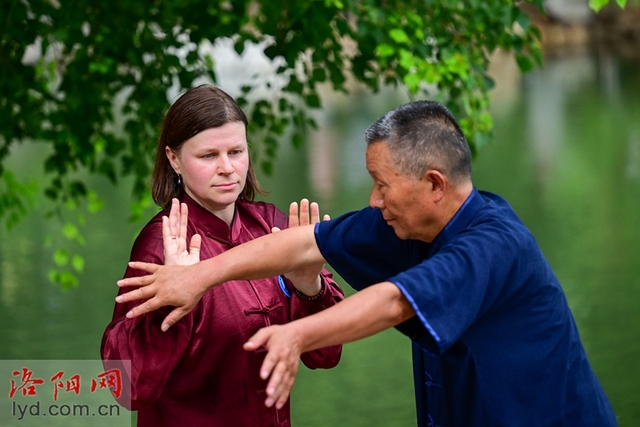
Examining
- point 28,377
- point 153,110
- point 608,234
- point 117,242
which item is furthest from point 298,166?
point 28,377

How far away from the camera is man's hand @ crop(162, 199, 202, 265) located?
8.51 ft

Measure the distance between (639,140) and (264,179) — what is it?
6603 millimetres

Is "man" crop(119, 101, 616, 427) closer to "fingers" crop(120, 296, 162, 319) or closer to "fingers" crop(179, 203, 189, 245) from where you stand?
"fingers" crop(120, 296, 162, 319)

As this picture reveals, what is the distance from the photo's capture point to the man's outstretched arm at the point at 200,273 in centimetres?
248

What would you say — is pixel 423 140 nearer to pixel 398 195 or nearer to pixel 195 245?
pixel 398 195

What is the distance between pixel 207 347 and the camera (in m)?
2.76

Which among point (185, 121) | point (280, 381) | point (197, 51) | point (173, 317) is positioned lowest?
point (280, 381)

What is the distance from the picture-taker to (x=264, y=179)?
43.6 ft

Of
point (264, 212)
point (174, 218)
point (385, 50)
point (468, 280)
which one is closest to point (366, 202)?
point (385, 50)

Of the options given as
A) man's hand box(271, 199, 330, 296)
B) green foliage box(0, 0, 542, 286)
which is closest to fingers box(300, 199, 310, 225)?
man's hand box(271, 199, 330, 296)

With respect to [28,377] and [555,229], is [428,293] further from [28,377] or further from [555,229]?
[555,229]

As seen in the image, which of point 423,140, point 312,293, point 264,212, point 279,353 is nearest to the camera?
point 279,353

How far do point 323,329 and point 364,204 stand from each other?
9.15 meters

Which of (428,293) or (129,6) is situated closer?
(428,293)
